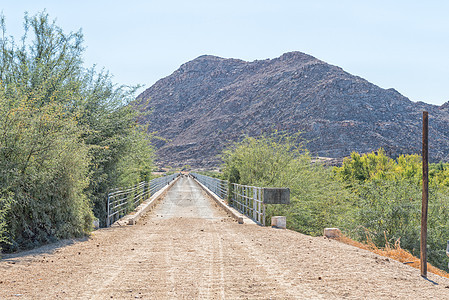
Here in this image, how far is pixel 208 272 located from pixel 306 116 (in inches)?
4593

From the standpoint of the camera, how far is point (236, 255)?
934cm

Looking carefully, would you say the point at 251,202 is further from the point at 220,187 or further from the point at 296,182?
the point at 220,187

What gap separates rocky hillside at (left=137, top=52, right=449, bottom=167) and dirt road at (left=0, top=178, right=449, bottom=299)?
257ft

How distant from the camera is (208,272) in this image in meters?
7.65

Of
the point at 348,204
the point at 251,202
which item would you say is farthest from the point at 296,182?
the point at 348,204

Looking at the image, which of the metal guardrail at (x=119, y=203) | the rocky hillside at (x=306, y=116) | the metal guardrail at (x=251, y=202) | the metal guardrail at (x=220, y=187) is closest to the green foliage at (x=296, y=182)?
the metal guardrail at (x=251, y=202)

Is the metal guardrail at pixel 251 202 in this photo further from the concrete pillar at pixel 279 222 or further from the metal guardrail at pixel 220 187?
the metal guardrail at pixel 220 187

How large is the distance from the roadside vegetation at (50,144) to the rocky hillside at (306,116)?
72.0 m

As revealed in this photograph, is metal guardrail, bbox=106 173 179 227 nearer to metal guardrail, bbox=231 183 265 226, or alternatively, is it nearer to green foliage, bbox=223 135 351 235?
metal guardrail, bbox=231 183 265 226

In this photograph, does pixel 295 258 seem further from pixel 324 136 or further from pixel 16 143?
pixel 324 136

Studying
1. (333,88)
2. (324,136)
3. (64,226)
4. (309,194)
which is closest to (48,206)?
Answer: (64,226)

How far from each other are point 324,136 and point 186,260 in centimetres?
10063

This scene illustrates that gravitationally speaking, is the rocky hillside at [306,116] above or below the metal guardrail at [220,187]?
above

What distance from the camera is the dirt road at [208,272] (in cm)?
636
